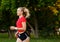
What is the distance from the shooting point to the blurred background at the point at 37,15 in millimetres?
30141

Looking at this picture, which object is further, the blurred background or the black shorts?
the blurred background

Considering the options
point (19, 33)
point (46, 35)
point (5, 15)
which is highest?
point (19, 33)

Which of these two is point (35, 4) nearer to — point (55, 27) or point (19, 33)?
point (55, 27)

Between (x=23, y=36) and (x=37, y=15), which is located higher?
(x=23, y=36)

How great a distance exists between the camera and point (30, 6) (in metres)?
30.9

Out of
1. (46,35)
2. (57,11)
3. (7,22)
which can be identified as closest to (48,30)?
(46,35)

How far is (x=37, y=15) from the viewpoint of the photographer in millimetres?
33906

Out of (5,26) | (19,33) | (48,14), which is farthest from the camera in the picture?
(5,26)

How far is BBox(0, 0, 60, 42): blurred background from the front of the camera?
30.1m

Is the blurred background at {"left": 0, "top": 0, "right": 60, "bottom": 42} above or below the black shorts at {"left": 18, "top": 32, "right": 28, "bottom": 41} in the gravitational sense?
below

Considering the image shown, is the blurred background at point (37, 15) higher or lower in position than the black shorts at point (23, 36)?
lower

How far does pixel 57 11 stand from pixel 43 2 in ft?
5.54

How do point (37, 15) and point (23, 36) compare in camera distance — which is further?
point (37, 15)

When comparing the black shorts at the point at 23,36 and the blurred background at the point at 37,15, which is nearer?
the black shorts at the point at 23,36
